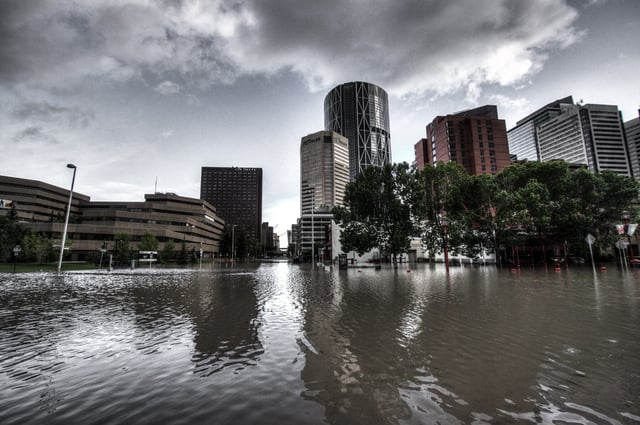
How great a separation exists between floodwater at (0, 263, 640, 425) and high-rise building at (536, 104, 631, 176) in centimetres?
20105

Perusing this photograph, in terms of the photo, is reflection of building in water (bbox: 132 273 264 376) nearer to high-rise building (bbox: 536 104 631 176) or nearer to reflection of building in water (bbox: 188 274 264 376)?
reflection of building in water (bbox: 188 274 264 376)

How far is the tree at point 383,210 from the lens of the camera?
Result: 42.4 m

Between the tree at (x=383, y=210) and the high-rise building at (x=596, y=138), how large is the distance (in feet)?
559

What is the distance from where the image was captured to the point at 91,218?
84.9 m

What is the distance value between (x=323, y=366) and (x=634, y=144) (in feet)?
842

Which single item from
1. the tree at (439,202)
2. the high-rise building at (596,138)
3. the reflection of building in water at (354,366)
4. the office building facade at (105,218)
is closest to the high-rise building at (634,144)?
the high-rise building at (596,138)

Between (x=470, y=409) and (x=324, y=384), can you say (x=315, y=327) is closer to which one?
(x=324, y=384)

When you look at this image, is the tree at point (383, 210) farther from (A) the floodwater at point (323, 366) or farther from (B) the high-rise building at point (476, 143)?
(B) the high-rise building at point (476, 143)

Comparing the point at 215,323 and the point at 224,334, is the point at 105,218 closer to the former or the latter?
the point at 215,323

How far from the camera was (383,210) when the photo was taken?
43656mm

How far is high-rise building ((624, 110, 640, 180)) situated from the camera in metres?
173

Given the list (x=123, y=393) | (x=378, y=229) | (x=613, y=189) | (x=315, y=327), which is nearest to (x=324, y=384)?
(x=123, y=393)

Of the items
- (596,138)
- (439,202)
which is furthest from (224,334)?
(596,138)

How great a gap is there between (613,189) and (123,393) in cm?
5925
